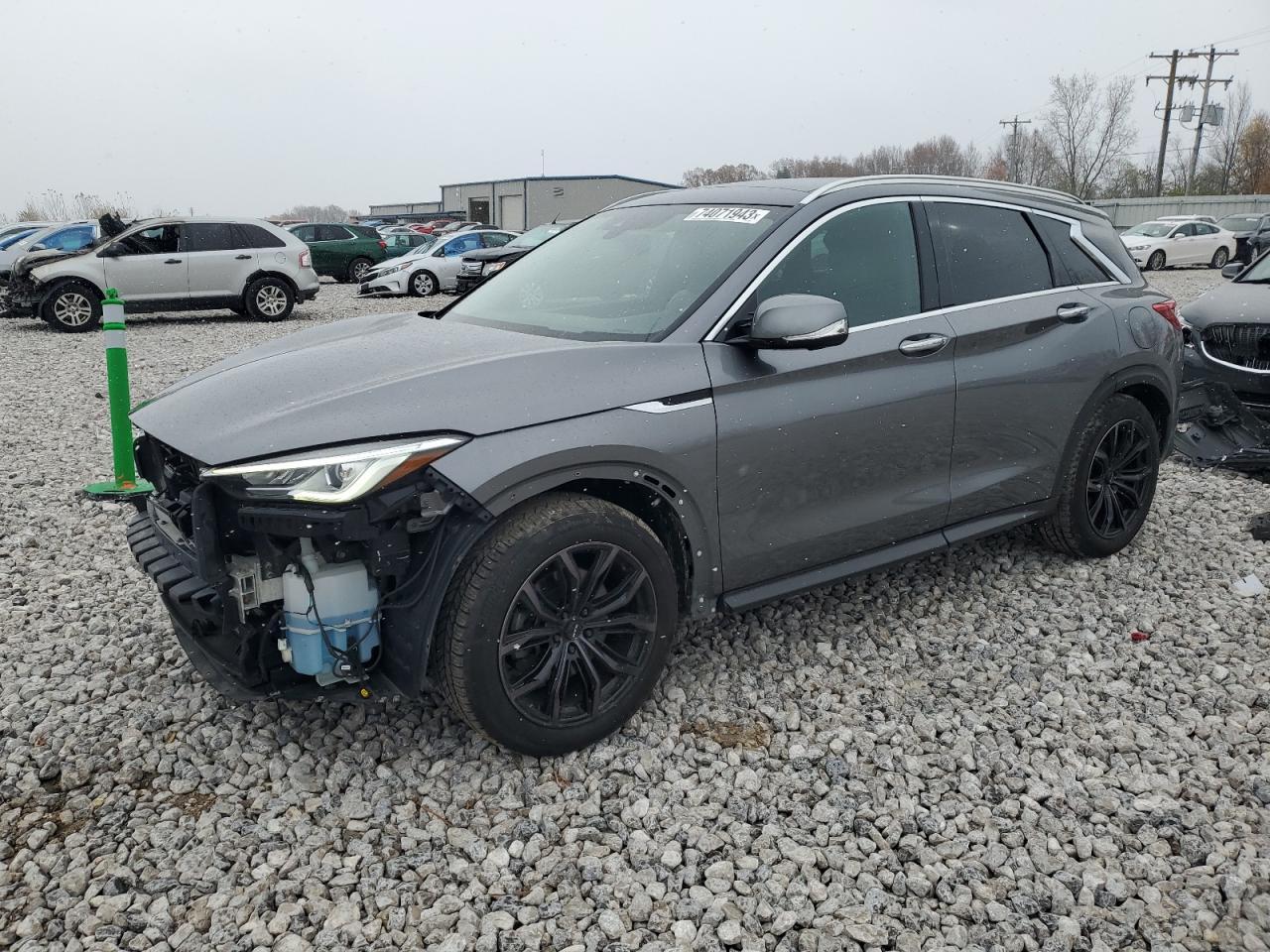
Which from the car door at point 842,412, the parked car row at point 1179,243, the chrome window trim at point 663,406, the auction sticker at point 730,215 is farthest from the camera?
the parked car row at point 1179,243

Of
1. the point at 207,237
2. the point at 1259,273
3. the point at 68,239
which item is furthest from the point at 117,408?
the point at 68,239

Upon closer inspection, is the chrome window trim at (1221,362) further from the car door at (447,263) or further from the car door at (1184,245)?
the car door at (1184,245)

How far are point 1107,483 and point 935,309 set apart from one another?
1533 millimetres

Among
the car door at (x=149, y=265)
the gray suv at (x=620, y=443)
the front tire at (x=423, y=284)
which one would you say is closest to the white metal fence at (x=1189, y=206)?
the front tire at (x=423, y=284)

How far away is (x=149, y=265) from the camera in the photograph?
1423 cm

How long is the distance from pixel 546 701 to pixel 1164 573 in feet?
10.9

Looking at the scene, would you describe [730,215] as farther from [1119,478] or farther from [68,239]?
[68,239]

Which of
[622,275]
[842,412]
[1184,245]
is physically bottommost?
[842,412]

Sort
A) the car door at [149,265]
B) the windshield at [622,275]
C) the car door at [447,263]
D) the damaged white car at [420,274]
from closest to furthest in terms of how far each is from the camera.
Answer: the windshield at [622,275] < the car door at [149,265] < the damaged white car at [420,274] < the car door at [447,263]

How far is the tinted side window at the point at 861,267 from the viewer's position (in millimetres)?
3549

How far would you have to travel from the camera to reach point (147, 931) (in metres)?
2.44

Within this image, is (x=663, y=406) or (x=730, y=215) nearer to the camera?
(x=663, y=406)

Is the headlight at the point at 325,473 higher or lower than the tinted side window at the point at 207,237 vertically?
lower

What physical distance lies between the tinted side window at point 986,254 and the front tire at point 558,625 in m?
1.83
